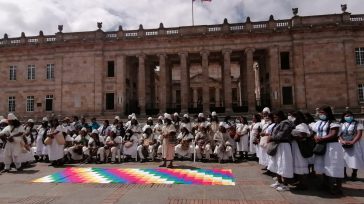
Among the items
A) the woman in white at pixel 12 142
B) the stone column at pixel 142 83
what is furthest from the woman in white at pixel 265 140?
the stone column at pixel 142 83

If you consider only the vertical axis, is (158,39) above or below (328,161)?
above

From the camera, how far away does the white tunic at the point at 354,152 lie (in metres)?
9.16

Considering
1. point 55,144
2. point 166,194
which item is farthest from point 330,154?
point 55,144

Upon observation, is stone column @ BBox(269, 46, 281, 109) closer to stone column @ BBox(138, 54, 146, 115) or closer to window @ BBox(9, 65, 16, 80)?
stone column @ BBox(138, 54, 146, 115)

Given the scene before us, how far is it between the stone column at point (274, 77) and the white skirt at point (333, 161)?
29.3 meters

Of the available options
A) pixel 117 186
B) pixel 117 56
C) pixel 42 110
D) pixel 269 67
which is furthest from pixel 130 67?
pixel 117 186

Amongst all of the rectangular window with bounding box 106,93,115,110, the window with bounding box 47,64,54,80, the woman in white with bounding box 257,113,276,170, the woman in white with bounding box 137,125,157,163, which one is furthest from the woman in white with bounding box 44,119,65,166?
the window with bounding box 47,64,54,80

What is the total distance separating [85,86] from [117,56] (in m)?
5.30

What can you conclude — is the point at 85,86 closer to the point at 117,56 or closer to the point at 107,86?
the point at 107,86

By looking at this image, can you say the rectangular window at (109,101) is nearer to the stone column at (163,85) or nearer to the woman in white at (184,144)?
the stone column at (163,85)

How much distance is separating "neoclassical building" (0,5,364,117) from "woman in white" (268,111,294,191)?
1136 inches

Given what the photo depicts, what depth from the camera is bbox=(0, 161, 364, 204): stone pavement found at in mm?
7134

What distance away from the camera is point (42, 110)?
41.0m

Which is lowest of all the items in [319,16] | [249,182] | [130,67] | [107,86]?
[249,182]
